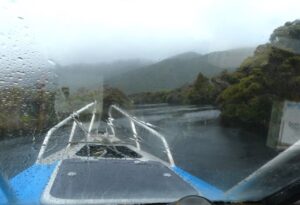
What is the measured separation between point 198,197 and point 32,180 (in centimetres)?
73

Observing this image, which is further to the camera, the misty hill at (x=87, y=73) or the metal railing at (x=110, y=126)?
the metal railing at (x=110, y=126)

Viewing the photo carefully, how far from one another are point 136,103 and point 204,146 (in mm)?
401

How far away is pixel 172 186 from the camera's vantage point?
2.99 meters

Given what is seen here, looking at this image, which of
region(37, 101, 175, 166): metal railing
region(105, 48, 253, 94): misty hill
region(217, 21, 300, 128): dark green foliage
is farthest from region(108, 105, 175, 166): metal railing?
region(217, 21, 300, 128): dark green foliage

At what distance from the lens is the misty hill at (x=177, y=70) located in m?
2.88

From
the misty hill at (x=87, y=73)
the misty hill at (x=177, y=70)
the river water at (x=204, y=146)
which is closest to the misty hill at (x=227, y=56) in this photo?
the misty hill at (x=177, y=70)

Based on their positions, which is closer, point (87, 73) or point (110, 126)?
point (87, 73)

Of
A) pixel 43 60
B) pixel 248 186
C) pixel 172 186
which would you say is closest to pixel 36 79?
pixel 43 60

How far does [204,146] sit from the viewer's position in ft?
10.1

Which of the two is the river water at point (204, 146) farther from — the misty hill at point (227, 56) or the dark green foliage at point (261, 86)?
the misty hill at point (227, 56)

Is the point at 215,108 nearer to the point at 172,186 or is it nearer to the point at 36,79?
the point at 172,186

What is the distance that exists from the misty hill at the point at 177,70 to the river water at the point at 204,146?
0.34 ft

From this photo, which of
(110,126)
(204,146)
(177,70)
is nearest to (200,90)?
(177,70)

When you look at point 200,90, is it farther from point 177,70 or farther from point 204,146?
point 204,146
